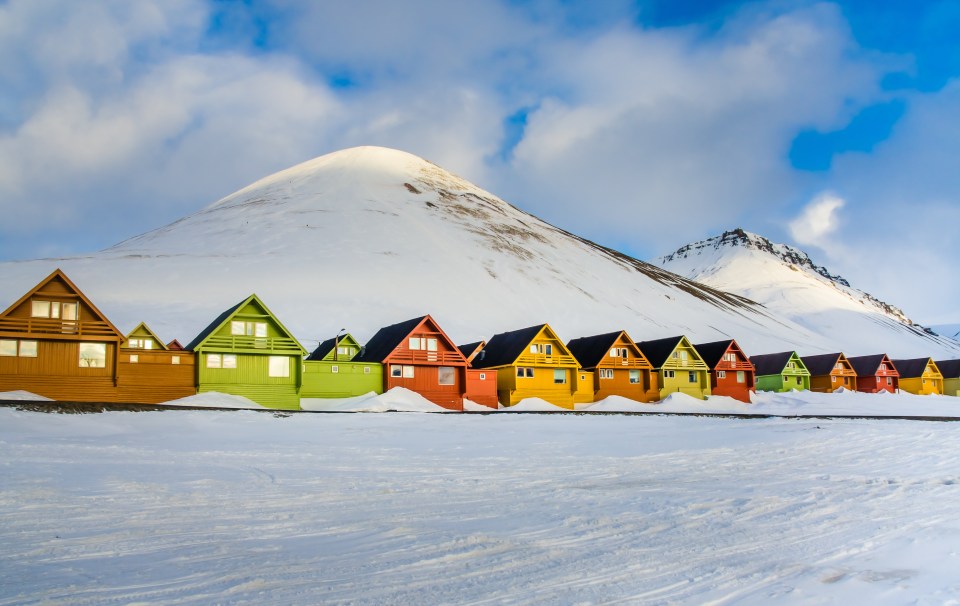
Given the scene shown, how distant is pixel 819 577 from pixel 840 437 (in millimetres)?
20070

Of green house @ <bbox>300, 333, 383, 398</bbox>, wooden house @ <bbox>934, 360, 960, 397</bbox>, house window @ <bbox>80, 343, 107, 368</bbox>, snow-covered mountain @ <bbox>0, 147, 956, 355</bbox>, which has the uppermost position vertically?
snow-covered mountain @ <bbox>0, 147, 956, 355</bbox>

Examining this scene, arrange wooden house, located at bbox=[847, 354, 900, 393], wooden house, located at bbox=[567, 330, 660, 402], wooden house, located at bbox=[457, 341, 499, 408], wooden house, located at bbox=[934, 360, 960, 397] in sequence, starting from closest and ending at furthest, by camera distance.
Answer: wooden house, located at bbox=[457, 341, 499, 408] → wooden house, located at bbox=[567, 330, 660, 402] → wooden house, located at bbox=[847, 354, 900, 393] → wooden house, located at bbox=[934, 360, 960, 397]

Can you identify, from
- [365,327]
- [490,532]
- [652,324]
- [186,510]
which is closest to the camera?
[490,532]

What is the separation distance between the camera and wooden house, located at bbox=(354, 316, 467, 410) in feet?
155

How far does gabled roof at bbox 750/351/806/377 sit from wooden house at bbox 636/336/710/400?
15.9 meters

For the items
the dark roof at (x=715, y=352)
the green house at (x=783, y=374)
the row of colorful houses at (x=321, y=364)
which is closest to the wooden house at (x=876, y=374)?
the row of colorful houses at (x=321, y=364)

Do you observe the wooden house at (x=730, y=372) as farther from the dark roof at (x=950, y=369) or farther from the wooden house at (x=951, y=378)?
the dark roof at (x=950, y=369)

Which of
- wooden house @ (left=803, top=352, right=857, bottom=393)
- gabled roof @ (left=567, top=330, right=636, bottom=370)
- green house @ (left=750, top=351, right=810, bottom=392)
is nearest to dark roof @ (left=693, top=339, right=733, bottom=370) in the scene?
gabled roof @ (left=567, top=330, right=636, bottom=370)

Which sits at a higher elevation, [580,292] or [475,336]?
[580,292]

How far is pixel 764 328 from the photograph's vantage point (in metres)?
152

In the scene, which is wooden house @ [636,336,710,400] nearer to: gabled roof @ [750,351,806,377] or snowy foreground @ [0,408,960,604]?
gabled roof @ [750,351,806,377]

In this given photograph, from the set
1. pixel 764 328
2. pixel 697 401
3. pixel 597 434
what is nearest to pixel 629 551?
pixel 597 434

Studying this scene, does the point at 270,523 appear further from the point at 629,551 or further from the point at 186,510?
the point at 629,551

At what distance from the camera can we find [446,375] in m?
49.2
